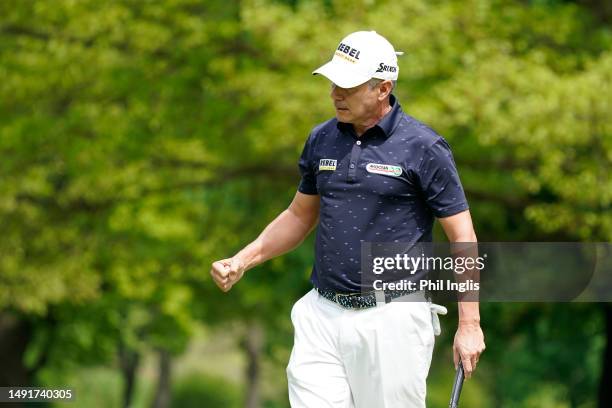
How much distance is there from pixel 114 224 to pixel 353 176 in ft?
45.2

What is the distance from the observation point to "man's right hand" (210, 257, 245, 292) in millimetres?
5312

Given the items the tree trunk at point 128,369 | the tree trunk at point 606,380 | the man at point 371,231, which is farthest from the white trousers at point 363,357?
the tree trunk at point 128,369

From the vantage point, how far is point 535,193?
51.8ft

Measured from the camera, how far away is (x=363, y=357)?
5.19m

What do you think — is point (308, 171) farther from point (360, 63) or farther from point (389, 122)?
point (360, 63)

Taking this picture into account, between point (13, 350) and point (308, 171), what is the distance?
61.9 feet

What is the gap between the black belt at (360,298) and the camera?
5148 millimetres

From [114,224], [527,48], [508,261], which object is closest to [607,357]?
[508,261]

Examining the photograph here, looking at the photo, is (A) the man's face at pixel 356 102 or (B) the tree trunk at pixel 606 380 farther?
(B) the tree trunk at pixel 606 380

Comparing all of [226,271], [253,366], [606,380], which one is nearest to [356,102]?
[226,271]

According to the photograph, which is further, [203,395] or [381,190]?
[203,395]

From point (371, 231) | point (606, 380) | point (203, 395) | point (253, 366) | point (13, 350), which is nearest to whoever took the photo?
point (371, 231)

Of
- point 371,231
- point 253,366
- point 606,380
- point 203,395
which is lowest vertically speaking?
point 203,395

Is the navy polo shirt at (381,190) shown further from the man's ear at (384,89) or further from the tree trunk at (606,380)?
the tree trunk at (606,380)
